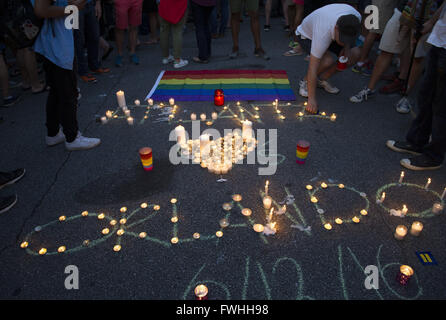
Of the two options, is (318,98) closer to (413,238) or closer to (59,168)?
(413,238)

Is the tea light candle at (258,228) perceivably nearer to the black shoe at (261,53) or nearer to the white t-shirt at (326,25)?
the white t-shirt at (326,25)

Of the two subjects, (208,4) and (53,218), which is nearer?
(53,218)

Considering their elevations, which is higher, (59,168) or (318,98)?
(318,98)

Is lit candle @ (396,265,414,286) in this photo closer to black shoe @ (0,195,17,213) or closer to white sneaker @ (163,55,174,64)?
black shoe @ (0,195,17,213)

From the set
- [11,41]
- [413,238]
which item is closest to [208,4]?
[11,41]

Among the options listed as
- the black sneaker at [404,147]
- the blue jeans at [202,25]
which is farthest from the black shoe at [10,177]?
the blue jeans at [202,25]

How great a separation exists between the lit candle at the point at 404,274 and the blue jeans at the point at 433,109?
1.49 meters

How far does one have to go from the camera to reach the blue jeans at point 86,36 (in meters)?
4.50

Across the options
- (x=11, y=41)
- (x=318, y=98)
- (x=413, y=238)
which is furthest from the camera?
(x=318, y=98)

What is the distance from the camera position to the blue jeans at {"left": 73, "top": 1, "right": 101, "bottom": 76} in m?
4.50

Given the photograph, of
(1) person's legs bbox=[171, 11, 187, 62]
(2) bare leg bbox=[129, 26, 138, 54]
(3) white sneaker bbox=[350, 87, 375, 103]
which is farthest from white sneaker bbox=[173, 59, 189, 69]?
(3) white sneaker bbox=[350, 87, 375, 103]

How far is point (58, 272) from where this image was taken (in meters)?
1.92
